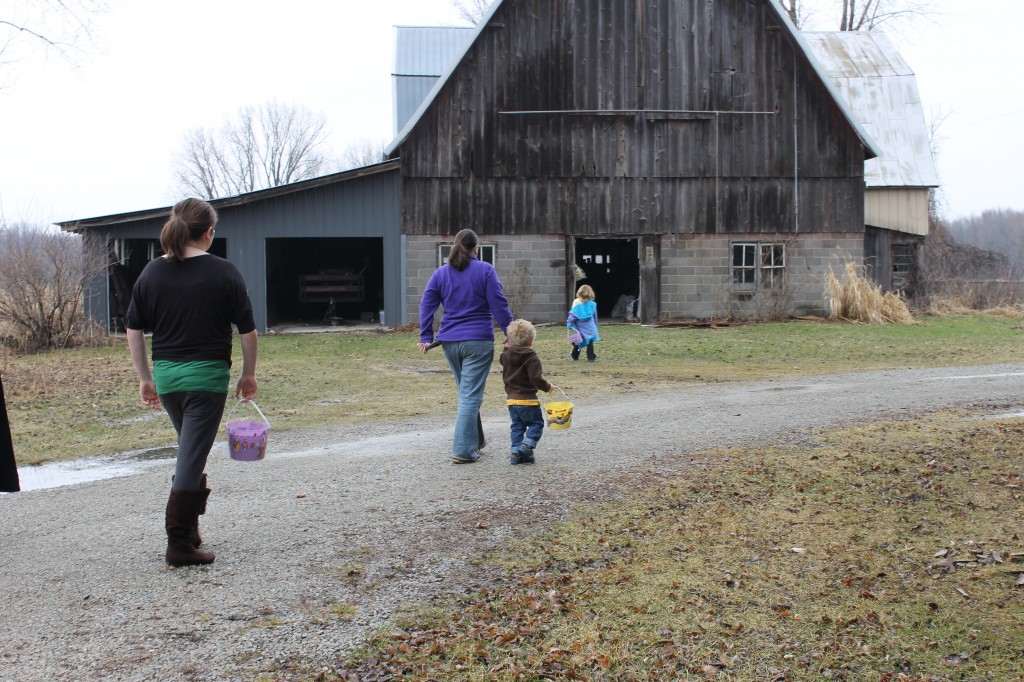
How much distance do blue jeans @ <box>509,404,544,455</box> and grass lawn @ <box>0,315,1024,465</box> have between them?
339 cm

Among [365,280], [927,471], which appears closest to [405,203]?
[365,280]

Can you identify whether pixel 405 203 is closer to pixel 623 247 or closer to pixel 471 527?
pixel 623 247

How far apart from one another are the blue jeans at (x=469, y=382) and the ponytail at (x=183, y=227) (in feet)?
9.68

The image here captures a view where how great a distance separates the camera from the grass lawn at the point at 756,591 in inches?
162

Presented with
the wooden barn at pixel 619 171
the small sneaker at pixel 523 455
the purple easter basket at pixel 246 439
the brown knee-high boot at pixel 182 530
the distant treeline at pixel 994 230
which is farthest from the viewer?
the distant treeline at pixel 994 230

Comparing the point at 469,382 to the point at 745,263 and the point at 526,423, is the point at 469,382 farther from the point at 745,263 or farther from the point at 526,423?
the point at 745,263

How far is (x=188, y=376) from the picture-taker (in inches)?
204

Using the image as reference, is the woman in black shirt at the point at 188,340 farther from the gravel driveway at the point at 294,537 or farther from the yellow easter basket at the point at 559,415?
the yellow easter basket at the point at 559,415

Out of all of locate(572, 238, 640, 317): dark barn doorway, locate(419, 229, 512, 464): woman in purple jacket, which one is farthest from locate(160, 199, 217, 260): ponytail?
locate(572, 238, 640, 317): dark barn doorway

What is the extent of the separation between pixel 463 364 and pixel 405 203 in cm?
1766

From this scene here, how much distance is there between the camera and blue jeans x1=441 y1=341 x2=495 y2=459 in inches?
311

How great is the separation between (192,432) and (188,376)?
1.00ft

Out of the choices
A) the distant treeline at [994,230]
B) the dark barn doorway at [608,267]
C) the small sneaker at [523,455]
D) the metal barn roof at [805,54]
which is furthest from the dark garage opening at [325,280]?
the distant treeline at [994,230]

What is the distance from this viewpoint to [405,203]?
25047 mm
